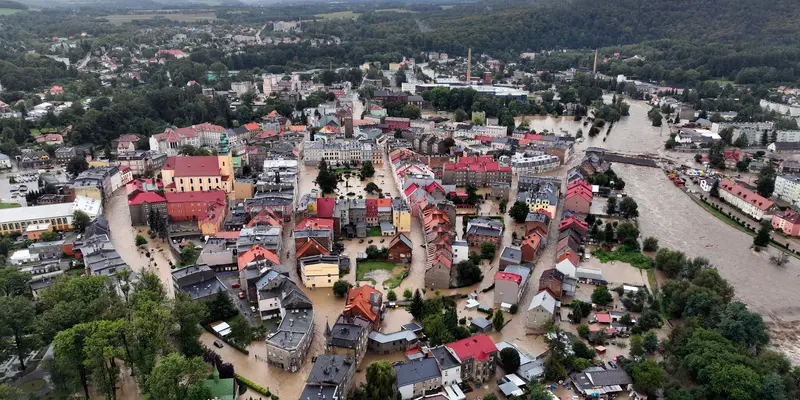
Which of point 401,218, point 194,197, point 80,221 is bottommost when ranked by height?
point 401,218

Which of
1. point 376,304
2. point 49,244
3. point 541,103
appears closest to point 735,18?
point 541,103

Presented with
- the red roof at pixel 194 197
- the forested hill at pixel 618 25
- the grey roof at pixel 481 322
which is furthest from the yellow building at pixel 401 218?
the forested hill at pixel 618 25

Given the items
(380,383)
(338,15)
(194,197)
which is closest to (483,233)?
(380,383)

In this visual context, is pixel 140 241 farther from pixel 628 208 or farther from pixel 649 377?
pixel 628 208

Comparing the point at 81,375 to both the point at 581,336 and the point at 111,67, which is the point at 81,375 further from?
the point at 111,67

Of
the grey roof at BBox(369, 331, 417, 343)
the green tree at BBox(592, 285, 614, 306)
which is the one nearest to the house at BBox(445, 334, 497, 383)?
the grey roof at BBox(369, 331, 417, 343)

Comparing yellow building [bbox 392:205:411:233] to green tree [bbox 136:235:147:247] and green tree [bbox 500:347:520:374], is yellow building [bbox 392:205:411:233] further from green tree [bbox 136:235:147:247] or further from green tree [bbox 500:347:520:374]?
green tree [bbox 136:235:147:247]
